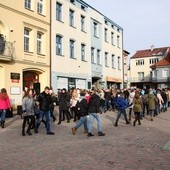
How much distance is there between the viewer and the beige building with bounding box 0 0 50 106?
72.1ft

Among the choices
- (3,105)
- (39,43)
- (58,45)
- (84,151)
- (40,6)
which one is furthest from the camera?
(58,45)

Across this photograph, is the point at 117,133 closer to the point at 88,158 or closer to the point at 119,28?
the point at 88,158

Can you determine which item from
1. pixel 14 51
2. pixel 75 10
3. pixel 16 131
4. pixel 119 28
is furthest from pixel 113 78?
pixel 16 131

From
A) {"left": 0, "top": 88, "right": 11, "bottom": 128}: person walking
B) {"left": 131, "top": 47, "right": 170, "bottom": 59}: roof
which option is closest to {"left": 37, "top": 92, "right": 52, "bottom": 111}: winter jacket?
{"left": 0, "top": 88, "right": 11, "bottom": 128}: person walking

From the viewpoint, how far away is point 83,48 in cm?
3306

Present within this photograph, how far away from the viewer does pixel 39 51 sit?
1018 inches

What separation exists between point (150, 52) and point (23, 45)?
198 ft

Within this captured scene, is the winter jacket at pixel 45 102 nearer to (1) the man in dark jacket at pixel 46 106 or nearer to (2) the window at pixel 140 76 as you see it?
(1) the man in dark jacket at pixel 46 106

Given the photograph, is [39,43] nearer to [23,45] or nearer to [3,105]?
[23,45]

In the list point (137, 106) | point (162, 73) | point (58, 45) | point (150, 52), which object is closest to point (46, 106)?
point (137, 106)

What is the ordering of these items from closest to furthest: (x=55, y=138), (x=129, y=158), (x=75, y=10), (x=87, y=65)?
1. (x=129, y=158)
2. (x=55, y=138)
3. (x=75, y=10)
4. (x=87, y=65)

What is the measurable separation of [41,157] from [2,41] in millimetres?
14038

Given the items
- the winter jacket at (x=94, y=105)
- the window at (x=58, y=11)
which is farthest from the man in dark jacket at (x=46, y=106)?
the window at (x=58, y=11)

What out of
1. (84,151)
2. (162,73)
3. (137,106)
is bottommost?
(84,151)
